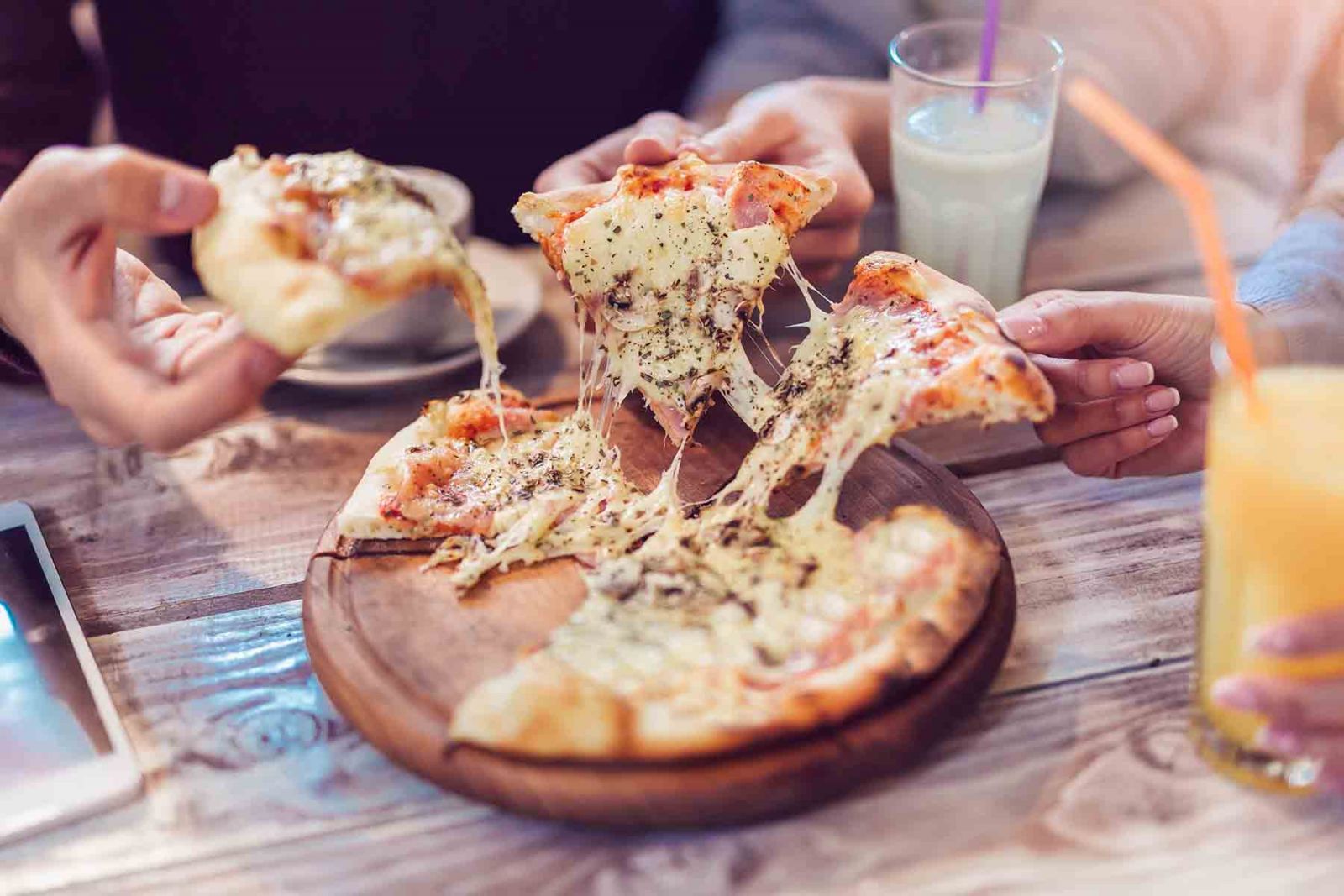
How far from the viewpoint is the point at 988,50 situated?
1899mm

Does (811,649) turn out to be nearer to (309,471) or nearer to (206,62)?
(309,471)

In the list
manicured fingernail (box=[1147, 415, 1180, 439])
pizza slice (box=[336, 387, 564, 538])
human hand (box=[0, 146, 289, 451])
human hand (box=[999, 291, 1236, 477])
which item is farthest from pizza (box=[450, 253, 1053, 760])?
human hand (box=[0, 146, 289, 451])

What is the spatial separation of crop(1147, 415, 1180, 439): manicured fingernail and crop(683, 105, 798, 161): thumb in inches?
28.9

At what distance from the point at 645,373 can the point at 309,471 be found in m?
0.55

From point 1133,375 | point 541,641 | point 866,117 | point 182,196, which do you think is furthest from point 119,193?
point 866,117

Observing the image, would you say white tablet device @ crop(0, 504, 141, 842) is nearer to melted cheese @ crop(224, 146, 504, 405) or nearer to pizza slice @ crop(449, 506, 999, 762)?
pizza slice @ crop(449, 506, 999, 762)

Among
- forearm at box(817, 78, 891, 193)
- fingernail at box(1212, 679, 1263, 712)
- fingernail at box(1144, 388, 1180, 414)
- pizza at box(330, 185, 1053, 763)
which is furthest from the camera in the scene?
forearm at box(817, 78, 891, 193)

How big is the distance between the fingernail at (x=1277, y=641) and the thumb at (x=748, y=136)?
1064 millimetres

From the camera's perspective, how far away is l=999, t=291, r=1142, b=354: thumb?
5.01 feet

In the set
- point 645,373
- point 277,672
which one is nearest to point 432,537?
→ point 277,672

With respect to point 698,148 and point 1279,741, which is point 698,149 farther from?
point 1279,741

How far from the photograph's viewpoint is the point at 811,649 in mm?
1280

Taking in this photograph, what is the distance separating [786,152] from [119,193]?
1.12 metres

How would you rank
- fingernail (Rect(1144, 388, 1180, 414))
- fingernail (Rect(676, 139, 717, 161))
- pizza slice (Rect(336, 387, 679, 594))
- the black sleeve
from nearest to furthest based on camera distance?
1. pizza slice (Rect(336, 387, 679, 594))
2. fingernail (Rect(1144, 388, 1180, 414))
3. fingernail (Rect(676, 139, 717, 161))
4. the black sleeve
